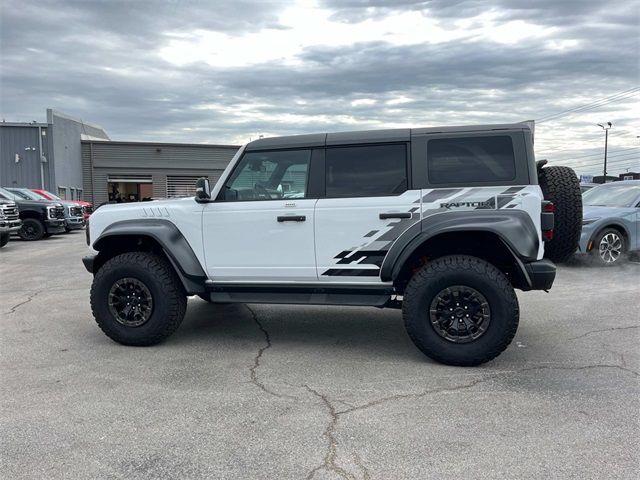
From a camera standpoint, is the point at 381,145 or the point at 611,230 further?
the point at 611,230

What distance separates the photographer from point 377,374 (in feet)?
13.7

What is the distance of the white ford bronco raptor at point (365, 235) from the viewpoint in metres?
4.22

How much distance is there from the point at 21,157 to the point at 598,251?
2998 centimetres

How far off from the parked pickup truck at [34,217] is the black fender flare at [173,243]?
13.2 meters

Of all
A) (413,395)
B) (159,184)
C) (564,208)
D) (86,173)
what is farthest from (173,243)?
(86,173)

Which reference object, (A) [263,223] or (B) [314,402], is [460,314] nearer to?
(B) [314,402]

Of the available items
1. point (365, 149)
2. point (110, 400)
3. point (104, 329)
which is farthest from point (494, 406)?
point (104, 329)

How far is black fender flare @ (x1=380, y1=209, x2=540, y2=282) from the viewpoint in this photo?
4.10m

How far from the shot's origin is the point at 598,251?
9.23m

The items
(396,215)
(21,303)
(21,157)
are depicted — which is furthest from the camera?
(21,157)

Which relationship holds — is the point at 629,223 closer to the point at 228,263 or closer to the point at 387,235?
the point at 387,235

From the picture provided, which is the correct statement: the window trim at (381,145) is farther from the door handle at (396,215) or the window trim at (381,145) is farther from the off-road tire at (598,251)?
the off-road tire at (598,251)

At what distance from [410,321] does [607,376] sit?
158 cm

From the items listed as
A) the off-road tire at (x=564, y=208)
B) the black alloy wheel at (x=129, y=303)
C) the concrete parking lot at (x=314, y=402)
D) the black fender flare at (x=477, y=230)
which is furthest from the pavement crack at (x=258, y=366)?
the off-road tire at (x=564, y=208)
